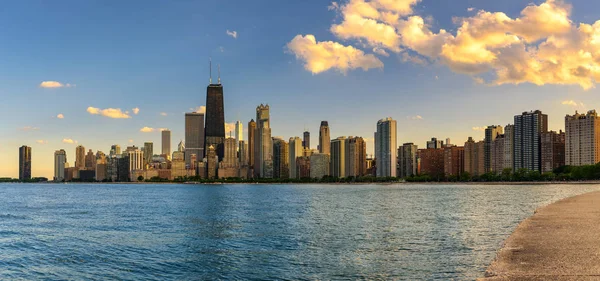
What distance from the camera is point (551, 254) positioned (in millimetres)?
28078

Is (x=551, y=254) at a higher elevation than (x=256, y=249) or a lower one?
higher

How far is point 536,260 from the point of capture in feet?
87.4

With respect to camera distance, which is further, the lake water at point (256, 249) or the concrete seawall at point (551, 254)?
the lake water at point (256, 249)

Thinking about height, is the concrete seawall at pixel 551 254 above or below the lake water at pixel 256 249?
above

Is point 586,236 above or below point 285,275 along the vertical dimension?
above

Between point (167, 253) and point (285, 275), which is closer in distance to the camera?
point (285, 275)

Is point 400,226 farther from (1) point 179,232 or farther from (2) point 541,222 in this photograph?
(1) point 179,232

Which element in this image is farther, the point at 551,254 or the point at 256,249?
the point at 256,249

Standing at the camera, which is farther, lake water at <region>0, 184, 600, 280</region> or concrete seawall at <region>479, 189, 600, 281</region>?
lake water at <region>0, 184, 600, 280</region>

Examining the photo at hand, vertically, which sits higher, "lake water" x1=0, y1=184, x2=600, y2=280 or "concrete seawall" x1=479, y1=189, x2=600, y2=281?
"concrete seawall" x1=479, y1=189, x2=600, y2=281

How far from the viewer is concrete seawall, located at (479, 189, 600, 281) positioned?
75.5ft

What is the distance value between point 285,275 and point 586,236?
66.4 feet

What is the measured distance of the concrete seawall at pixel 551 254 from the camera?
2302 centimetres

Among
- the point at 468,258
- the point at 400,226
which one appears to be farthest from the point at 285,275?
the point at 400,226
